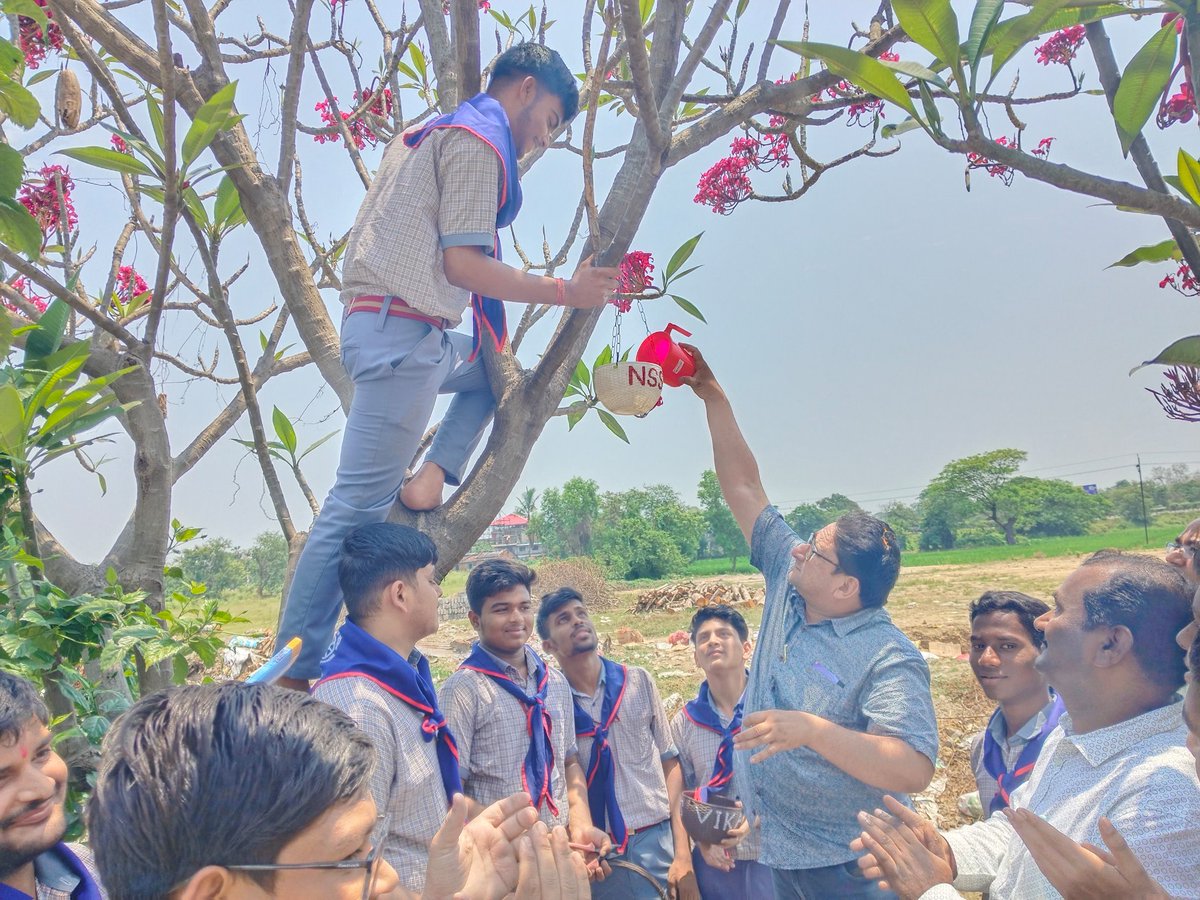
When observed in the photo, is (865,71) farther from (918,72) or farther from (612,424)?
(612,424)

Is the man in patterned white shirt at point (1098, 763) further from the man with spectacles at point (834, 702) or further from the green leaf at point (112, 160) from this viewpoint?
the green leaf at point (112, 160)

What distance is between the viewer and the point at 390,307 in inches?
76.2

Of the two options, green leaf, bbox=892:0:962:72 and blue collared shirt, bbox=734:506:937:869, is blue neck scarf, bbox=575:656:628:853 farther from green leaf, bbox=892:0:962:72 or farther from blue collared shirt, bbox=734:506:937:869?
green leaf, bbox=892:0:962:72

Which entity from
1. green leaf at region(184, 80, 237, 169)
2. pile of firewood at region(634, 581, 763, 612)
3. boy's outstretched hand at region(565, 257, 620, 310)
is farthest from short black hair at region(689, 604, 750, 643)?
pile of firewood at region(634, 581, 763, 612)

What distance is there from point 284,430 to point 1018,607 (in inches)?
89.2

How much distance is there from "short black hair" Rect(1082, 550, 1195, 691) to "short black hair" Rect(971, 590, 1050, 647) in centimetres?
83

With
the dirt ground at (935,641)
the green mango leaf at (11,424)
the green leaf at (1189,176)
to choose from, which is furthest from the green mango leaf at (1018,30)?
the dirt ground at (935,641)

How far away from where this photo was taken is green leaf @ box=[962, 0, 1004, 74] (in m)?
1.44

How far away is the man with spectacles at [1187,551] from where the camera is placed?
70.3 inches

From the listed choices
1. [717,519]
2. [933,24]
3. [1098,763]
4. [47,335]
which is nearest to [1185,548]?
[1098,763]

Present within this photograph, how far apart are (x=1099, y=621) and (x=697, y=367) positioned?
48.4 inches

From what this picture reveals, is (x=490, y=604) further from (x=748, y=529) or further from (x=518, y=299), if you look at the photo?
(x=518, y=299)

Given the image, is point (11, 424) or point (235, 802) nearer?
point (235, 802)

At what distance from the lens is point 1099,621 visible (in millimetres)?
1728
